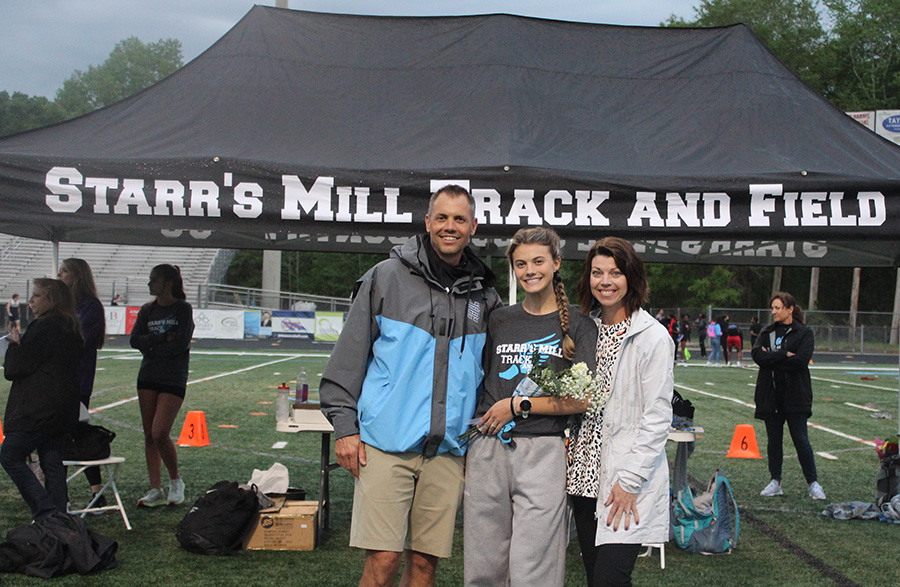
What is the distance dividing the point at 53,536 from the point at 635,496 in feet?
12.0

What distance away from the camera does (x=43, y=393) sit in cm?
520

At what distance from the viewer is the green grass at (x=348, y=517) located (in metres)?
5.08

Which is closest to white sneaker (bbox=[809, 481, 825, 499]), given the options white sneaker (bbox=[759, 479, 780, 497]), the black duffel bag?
white sneaker (bbox=[759, 479, 780, 497])

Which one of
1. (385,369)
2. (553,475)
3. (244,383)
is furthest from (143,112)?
(244,383)

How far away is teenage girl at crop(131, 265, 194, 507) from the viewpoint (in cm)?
634

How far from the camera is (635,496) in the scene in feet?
10.1

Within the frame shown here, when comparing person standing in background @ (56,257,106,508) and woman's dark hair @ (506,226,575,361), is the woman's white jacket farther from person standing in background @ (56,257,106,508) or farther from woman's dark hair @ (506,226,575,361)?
person standing in background @ (56,257,106,508)

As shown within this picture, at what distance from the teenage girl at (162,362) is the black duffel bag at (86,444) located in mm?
397

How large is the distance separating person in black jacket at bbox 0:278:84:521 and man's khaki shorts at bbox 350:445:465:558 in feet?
9.78

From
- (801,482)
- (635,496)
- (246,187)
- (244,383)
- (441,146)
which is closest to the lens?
(635,496)

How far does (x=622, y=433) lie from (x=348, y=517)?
3861 mm

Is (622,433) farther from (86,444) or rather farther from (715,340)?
(715,340)

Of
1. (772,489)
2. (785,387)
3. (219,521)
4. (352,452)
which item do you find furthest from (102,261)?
(352,452)

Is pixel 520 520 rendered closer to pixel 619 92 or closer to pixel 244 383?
pixel 619 92
